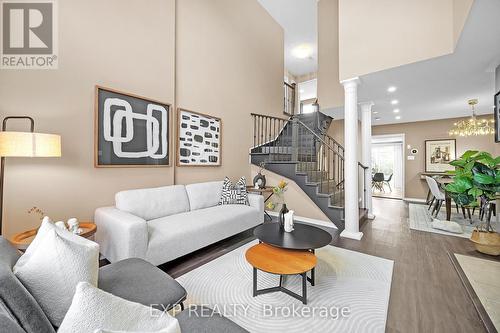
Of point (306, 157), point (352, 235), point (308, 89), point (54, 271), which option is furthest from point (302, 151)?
point (308, 89)

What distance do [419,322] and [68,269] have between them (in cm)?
233

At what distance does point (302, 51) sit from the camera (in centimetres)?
740

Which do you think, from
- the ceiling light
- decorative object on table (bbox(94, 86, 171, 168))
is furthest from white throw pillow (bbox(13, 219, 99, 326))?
the ceiling light

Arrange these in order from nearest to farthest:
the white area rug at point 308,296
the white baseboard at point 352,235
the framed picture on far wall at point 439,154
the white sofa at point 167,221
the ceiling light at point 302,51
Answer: the white area rug at point 308,296 < the white sofa at point 167,221 < the white baseboard at point 352,235 < the framed picture on far wall at point 439,154 < the ceiling light at point 302,51

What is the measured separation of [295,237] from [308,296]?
52cm

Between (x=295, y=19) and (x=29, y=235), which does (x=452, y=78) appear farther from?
(x=29, y=235)

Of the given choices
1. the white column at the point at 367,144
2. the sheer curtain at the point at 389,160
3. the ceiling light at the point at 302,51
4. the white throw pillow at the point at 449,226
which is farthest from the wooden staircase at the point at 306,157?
the sheer curtain at the point at 389,160

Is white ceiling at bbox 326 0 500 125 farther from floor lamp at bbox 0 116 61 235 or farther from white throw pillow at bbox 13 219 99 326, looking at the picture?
floor lamp at bbox 0 116 61 235

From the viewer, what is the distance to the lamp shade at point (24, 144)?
1683 mm

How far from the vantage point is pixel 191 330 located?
0.96 meters

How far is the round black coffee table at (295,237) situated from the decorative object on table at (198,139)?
6.16 feet

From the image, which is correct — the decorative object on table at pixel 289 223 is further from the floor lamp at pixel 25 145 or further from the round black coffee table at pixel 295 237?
the floor lamp at pixel 25 145

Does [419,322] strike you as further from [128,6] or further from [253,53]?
[253,53]

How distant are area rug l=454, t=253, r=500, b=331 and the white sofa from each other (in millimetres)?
2586
